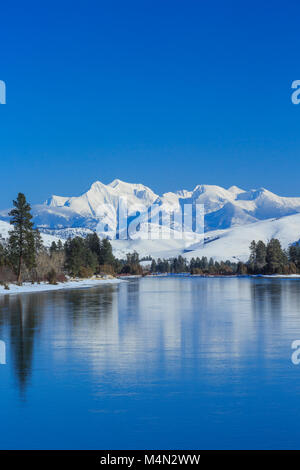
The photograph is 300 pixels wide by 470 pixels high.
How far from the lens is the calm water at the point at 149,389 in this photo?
1020 cm

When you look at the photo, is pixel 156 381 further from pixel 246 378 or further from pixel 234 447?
pixel 234 447

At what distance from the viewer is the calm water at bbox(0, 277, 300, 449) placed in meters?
10.2

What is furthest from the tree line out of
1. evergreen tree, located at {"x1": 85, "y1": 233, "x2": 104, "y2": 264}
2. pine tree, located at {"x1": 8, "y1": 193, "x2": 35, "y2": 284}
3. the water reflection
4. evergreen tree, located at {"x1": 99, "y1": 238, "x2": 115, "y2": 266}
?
the water reflection

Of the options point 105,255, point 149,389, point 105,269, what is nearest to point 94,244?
point 105,255

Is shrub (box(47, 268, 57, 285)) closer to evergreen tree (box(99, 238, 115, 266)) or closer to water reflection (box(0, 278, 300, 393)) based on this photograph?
water reflection (box(0, 278, 300, 393))

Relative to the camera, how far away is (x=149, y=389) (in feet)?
44.8

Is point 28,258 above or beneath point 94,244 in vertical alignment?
beneath

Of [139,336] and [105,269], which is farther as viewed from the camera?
[105,269]

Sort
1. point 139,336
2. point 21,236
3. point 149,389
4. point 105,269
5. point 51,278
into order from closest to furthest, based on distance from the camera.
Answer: point 149,389 → point 139,336 → point 21,236 → point 51,278 → point 105,269

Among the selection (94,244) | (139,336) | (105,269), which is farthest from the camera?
(94,244)

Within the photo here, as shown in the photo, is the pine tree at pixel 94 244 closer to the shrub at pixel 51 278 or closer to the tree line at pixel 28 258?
the tree line at pixel 28 258

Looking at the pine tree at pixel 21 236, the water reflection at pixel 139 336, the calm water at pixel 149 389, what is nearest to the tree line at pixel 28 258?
the pine tree at pixel 21 236

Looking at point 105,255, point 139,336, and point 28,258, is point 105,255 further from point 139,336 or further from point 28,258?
point 139,336
